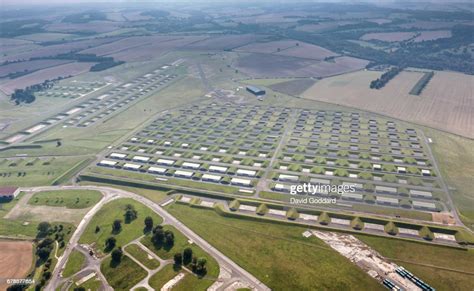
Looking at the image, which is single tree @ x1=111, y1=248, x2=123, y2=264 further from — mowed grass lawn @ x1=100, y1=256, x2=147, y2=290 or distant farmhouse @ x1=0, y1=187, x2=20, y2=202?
distant farmhouse @ x1=0, y1=187, x2=20, y2=202

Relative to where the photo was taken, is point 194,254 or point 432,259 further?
point 194,254

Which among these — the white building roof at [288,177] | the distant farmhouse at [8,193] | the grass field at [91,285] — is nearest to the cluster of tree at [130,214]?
the grass field at [91,285]

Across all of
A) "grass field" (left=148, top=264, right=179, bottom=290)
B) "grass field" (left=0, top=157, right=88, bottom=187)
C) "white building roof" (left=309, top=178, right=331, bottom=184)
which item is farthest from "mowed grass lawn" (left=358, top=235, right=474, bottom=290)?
"grass field" (left=0, top=157, right=88, bottom=187)

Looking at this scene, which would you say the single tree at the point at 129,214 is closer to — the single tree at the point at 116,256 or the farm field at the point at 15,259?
the single tree at the point at 116,256

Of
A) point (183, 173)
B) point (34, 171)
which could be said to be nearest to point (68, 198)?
point (34, 171)

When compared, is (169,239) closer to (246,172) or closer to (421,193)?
(246,172)
